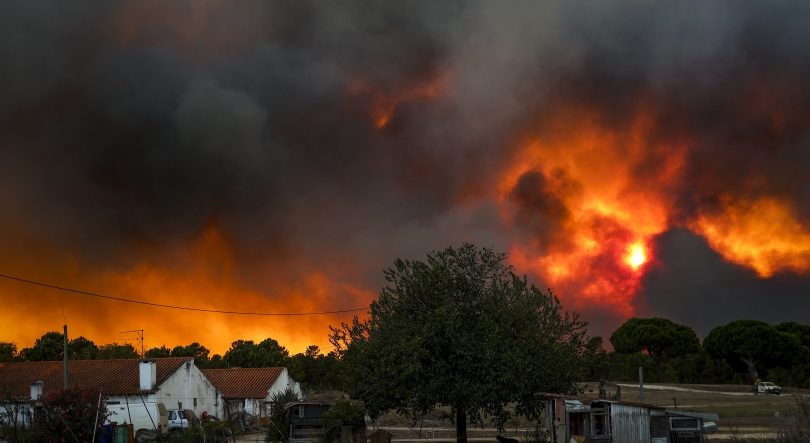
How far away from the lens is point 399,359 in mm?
36344

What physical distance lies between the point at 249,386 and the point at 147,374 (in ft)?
54.0

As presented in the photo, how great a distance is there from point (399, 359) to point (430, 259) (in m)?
6.22

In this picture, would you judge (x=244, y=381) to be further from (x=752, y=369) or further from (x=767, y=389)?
(x=752, y=369)

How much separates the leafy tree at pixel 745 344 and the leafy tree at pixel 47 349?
415 ft

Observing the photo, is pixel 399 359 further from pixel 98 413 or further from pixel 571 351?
pixel 98 413

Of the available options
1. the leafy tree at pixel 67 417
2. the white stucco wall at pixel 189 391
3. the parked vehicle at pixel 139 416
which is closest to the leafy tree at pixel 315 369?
the white stucco wall at pixel 189 391

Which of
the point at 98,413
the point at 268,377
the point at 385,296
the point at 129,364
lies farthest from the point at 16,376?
the point at 385,296

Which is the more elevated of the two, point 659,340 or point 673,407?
point 659,340

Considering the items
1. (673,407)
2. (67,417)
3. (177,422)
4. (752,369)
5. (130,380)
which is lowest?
(752,369)

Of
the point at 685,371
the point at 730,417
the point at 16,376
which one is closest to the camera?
the point at 730,417

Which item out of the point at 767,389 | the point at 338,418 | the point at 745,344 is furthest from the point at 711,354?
the point at 338,418

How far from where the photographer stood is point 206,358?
6033 inches

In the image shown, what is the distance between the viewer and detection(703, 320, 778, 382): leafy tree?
116 metres

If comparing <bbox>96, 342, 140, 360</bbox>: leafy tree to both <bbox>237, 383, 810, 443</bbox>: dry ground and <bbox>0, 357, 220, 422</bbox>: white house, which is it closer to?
<bbox>0, 357, 220, 422</bbox>: white house
